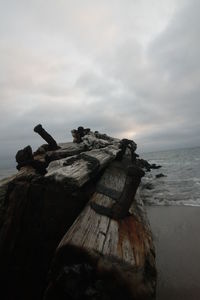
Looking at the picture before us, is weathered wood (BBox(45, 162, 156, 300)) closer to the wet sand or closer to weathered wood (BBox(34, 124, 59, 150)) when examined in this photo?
the wet sand

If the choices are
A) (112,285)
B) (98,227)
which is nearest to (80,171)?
(98,227)

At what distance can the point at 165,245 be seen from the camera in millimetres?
5113

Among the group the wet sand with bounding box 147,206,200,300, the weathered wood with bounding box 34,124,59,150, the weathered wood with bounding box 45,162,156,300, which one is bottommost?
the wet sand with bounding box 147,206,200,300

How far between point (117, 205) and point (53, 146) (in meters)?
4.73

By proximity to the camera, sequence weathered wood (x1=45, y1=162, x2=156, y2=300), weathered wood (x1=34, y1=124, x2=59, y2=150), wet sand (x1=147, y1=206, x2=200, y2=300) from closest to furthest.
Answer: weathered wood (x1=45, y1=162, x2=156, y2=300)
wet sand (x1=147, y1=206, x2=200, y2=300)
weathered wood (x1=34, y1=124, x2=59, y2=150)

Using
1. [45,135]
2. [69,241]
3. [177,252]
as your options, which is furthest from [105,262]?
[45,135]

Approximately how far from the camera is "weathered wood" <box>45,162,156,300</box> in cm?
177

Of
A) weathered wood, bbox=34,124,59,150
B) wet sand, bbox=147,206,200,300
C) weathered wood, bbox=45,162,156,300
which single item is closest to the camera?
weathered wood, bbox=45,162,156,300

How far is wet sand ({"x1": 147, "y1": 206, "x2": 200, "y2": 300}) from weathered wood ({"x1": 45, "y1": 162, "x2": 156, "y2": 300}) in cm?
157

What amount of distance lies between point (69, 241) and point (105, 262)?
0.32 metres

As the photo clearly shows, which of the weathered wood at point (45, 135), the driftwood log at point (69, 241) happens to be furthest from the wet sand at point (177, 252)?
the weathered wood at point (45, 135)

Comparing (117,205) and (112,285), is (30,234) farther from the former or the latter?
(112,285)

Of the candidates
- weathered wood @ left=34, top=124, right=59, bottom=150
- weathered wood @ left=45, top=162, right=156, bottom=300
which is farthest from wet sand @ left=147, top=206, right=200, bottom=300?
weathered wood @ left=34, top=124, right=59, bottom=150

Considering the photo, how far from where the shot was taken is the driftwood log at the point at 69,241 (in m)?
1.79
